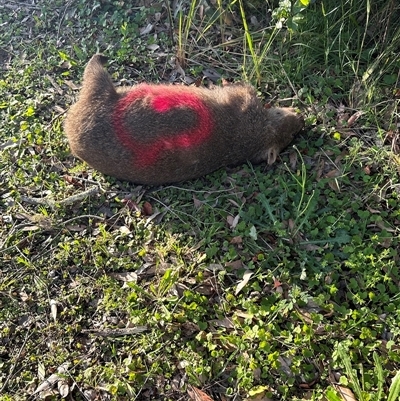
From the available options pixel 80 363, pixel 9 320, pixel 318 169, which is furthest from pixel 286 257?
pixel 9 320

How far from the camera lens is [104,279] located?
12.0ft

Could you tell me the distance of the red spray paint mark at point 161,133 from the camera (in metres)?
3.84

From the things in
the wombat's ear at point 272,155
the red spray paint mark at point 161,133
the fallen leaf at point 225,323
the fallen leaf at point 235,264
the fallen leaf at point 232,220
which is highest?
the red spray paint mark at point 161,133

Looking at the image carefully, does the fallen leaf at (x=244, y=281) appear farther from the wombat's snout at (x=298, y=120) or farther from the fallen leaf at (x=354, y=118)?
the fallen leaf at (x=354, y=118)

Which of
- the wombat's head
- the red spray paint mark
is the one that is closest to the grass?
the wombat's head

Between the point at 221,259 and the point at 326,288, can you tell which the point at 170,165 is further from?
the point at 326,288

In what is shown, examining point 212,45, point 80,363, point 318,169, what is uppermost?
point 212,45

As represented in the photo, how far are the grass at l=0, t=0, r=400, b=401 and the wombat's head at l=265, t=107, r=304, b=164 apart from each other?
0.12m

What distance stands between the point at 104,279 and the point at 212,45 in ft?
8.59

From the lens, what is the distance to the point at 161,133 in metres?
3.85

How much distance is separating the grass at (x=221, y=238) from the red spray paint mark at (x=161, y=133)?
41 centimetres

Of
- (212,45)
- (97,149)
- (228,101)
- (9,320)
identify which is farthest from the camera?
(212,45)

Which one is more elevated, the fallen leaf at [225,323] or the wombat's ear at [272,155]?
the wombat's ear at [272,155]

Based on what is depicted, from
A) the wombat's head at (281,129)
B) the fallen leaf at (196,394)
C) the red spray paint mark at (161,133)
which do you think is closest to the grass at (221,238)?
the fallen leaf at (196,394)
